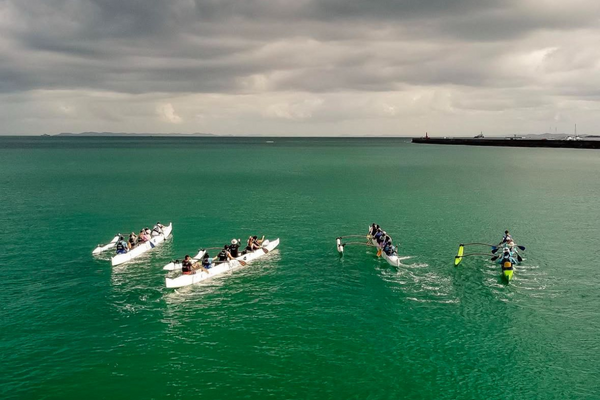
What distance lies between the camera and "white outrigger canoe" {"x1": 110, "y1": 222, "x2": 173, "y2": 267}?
37.8m

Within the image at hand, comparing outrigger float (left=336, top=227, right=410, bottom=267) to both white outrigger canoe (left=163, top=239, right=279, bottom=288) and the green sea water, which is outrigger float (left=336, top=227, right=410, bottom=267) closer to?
the green sea water

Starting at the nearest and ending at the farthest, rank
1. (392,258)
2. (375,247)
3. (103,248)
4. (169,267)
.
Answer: (169,267) < (392,258) < (103,248) < (375,247)

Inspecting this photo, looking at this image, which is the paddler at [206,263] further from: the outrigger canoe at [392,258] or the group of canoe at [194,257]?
the outrigger canoe at [392,258]

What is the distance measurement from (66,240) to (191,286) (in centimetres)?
2034

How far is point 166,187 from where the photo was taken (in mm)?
88562

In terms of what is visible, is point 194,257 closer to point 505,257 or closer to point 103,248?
point 103,248

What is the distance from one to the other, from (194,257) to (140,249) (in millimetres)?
5572

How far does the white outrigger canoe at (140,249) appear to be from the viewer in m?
37.8

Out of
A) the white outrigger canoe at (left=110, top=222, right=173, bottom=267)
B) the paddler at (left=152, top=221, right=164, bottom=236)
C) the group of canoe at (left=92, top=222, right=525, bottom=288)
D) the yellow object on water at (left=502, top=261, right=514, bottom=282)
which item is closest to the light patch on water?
the group of canoe at (left=92, top=222, right=525, bottom=288)

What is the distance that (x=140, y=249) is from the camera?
40.7 meters

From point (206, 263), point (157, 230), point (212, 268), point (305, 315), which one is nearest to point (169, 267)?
point (206, 263)

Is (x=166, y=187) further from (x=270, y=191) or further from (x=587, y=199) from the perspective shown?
(x=587, y=199)

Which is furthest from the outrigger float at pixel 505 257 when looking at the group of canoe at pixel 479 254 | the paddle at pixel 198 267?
the paddle at pixel 198 267

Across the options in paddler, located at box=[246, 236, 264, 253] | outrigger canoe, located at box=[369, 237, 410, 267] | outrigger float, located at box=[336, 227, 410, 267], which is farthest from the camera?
paddler, located at box=[246, 236, 264, 253]
